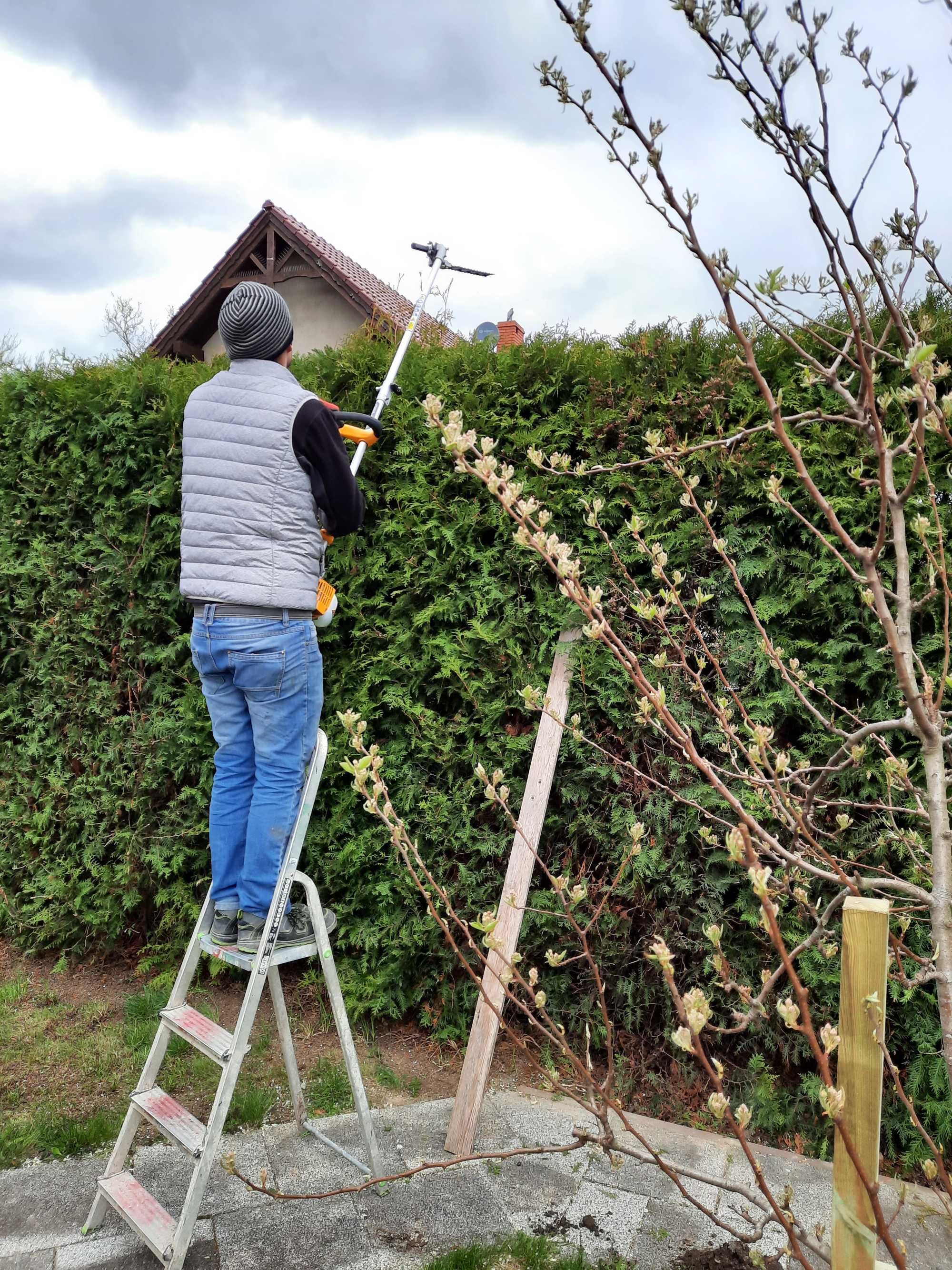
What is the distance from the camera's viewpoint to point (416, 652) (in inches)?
139

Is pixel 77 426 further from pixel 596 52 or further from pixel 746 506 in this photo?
pixel 596 52

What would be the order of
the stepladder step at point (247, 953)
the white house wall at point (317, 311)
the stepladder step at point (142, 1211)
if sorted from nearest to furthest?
1. the stepladder step at point (142, 1211)
2. the stepladder step at point (247, 953)
3. the white house wall at point (317, 311)

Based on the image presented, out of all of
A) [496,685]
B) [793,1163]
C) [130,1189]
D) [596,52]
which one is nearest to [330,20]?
[596,52]

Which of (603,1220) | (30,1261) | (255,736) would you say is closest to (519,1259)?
(603,1220)

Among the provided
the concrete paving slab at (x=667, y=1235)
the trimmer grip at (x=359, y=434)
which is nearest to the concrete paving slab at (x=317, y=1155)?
the concrete paving slab at (x=667, y=1235)

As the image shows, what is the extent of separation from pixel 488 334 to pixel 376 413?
2.06 ft

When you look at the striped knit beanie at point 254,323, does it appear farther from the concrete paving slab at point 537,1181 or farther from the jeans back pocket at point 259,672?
the concrete paving slab at point 537,1181

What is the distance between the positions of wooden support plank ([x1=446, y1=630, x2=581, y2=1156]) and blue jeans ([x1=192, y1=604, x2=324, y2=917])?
80 cm

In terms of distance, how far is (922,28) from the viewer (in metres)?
1.24

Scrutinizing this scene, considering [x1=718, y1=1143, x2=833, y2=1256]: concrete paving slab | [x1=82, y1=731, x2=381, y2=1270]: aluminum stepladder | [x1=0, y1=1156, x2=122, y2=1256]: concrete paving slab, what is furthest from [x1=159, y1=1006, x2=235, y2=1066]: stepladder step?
[x1=718, y1=1143, x2=833, y2=1256]: concrete paving slab

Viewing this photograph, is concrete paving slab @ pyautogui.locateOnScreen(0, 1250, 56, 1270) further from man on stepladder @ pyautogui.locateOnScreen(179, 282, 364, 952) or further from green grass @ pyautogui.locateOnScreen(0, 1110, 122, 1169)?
man on stepladder @ pyautogui.locateOnScreen(179, 282, 364, 952)

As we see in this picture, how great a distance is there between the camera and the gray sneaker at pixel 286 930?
8.63ft

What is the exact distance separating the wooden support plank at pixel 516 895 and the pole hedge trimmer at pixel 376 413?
2.98 feet

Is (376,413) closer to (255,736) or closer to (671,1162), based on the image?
(255,736)
